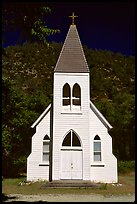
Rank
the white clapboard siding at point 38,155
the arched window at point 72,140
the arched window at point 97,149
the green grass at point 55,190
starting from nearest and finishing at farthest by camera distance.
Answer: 1. the green grass at point 55,190
2. the white clapboard siding at point 38,155
3. the arched window at point 97,149
4. the arched window at point 72,140

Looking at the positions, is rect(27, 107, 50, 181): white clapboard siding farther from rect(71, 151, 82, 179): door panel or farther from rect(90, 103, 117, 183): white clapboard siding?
rect(90, 103, 117, 183): white clapboard siding

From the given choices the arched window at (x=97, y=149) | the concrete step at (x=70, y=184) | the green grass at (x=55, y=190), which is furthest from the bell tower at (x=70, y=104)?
the green grass at (x=55, y=190)

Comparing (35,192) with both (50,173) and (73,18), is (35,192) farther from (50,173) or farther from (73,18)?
(73,18)

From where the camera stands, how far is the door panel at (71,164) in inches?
850

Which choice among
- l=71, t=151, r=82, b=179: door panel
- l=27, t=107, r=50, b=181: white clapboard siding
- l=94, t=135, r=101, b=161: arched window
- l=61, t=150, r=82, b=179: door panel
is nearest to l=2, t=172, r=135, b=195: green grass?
l=27, t=107, r=50, b=181: white clapboard siding

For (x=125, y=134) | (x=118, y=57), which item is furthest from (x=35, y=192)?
(x=118, y=57)

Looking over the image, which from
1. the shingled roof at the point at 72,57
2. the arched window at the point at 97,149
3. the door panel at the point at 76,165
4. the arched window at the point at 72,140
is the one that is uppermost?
the shingled roof at the point at 72,57

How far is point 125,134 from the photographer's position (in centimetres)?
3512

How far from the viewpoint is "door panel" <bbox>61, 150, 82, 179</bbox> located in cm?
2159

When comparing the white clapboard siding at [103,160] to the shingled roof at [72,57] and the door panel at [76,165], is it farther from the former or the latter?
the shingled roof at [72,57]

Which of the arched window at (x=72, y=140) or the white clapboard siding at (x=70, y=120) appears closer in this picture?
the white clapboard siding at (x=70, y=120)

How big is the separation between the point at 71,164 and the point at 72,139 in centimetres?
188

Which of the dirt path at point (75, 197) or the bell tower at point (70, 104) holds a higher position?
the bell tower at point (70, 104)

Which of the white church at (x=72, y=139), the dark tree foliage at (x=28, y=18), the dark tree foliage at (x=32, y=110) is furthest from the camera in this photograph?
the dark tree foliage at (x=32, y=110)
